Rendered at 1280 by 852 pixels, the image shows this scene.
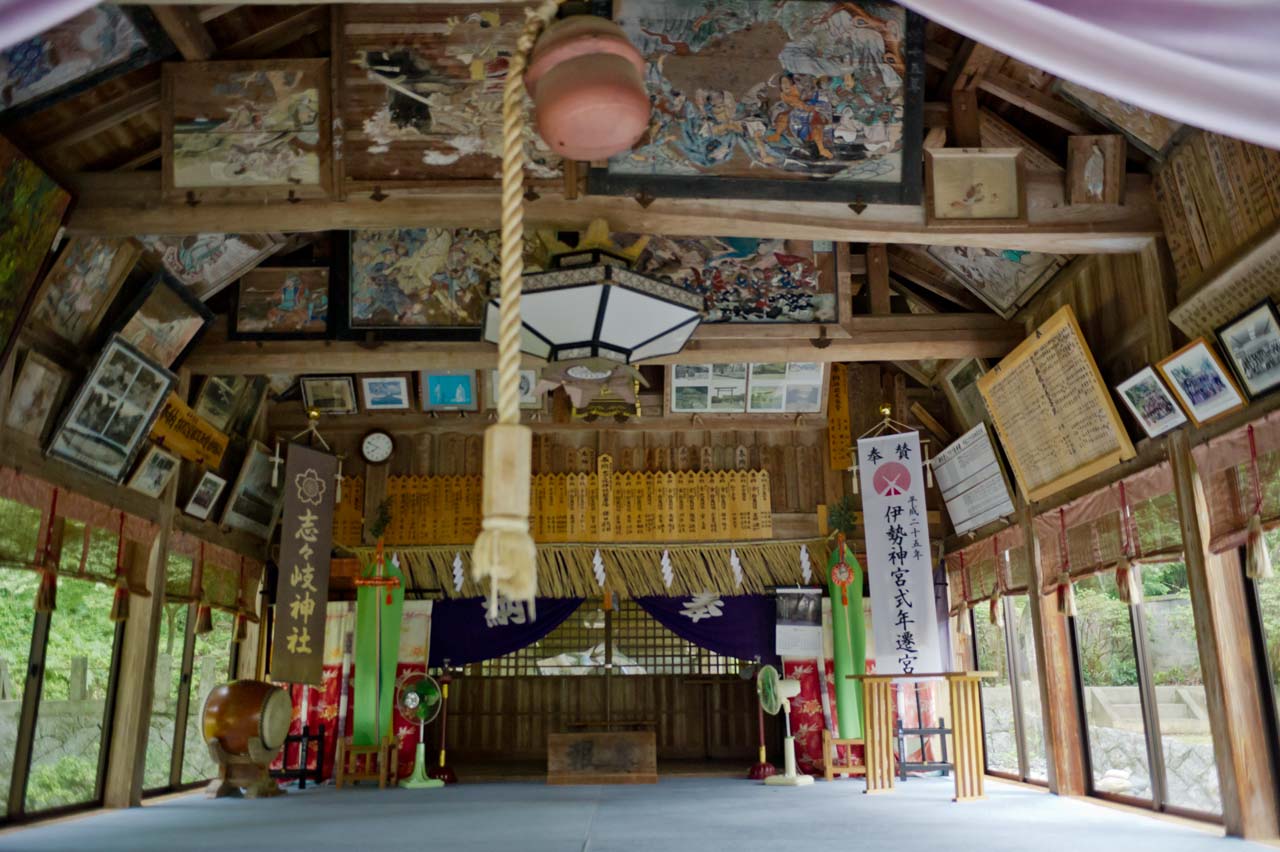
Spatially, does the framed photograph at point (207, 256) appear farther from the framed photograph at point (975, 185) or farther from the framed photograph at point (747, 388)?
the framed photograph at point (975, 185)

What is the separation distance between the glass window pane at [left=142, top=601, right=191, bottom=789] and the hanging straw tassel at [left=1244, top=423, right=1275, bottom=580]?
→ 277 inches

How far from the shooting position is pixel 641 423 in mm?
9180

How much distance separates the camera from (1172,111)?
69.3 inches

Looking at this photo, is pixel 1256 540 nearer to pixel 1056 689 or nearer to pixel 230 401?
pixel 1056 689

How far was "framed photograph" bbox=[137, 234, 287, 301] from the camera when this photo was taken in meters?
6.02

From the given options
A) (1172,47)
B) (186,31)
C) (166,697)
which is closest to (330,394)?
(166,697)

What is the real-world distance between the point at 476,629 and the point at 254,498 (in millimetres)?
2347

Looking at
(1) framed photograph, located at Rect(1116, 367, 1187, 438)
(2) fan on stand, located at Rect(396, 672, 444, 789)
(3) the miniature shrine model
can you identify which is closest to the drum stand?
(3) the miniature shrine model

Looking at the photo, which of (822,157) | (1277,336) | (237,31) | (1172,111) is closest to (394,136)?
(237,31)

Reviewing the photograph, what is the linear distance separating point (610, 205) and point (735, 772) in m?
5.79

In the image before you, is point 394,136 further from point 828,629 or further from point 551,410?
point 828,629

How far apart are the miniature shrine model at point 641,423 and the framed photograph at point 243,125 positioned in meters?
0.02

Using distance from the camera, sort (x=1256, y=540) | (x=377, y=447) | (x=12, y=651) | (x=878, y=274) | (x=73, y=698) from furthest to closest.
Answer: (x=377, y=447) → (x=878, y=274) → (x=73, y=698) → (x=12, y=651) → (x=1256, y=540)

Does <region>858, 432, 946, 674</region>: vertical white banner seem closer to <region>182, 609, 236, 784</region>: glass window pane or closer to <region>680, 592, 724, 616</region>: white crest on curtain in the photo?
<region>680, 592, 724, 616</region>: white crest on curtain
